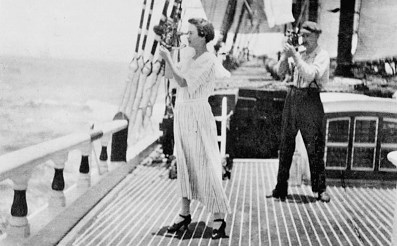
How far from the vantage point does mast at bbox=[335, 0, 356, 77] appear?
3695 millimetres

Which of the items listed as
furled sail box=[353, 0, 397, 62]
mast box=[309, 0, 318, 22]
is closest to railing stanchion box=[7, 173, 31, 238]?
furled sail box=[353, 0, 397, 62]

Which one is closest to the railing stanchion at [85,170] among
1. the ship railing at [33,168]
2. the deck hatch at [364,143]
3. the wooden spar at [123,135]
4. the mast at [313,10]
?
the ship railing at [33,168]

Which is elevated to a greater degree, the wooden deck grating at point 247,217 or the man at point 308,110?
the man at point 308,110

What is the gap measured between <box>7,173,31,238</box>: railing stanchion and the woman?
2.53 feet

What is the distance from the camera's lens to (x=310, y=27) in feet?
11.2

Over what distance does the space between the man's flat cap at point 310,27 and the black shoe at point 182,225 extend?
59.5 inches

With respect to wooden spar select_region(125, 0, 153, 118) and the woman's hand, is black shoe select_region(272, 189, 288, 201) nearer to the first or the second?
wooden spar select_region(125, 0, 153, 118)

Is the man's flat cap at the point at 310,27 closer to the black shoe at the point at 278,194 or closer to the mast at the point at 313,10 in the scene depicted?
the mast at the point at 313,10

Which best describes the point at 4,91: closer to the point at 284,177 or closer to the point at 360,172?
the point at 284,177

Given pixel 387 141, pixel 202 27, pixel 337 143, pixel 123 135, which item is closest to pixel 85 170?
pixel 123 135

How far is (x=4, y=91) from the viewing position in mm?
2328

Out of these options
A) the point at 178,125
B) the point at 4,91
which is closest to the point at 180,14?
the point at 178,125

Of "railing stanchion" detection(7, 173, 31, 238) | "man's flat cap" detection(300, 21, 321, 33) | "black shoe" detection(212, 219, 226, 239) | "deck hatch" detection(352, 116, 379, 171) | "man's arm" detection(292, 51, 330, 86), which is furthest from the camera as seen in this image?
"deck hatch" detection(352, 116, 379, 171)

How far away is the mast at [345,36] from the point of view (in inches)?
145
